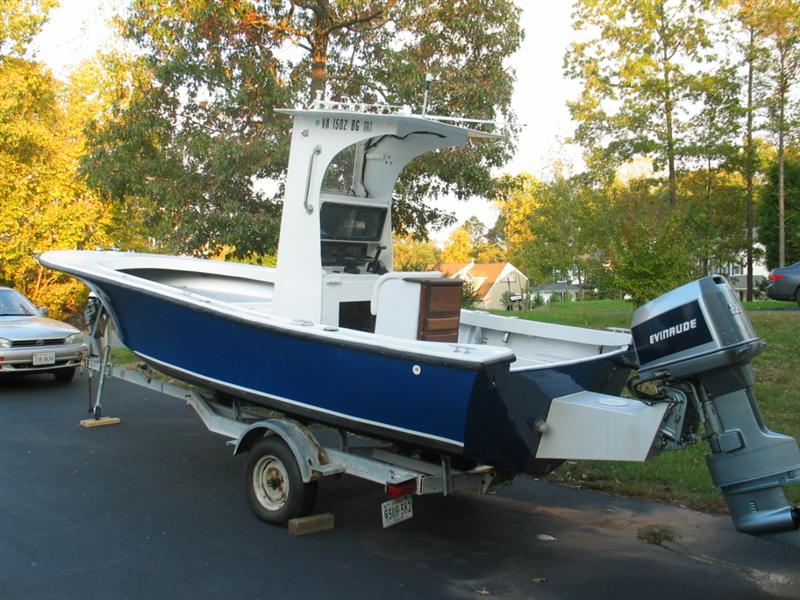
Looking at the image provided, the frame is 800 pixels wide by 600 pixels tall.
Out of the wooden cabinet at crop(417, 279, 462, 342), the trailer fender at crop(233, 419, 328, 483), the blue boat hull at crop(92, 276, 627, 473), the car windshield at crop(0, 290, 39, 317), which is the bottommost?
the trailer fender at crop(233, 419, 328, 483)

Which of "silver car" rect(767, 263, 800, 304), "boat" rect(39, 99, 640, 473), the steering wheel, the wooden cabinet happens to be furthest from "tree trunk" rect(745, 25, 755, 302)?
the wooden cabinet

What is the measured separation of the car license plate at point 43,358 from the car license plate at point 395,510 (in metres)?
7.19

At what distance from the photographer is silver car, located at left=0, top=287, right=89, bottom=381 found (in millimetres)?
10266

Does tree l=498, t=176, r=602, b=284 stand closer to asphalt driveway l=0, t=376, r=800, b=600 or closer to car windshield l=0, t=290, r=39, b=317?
car windshield l=0, t=290, r=39, b=317

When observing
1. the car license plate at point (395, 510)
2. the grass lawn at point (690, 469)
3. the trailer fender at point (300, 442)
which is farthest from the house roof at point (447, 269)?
the car license plate at point (395, 510)

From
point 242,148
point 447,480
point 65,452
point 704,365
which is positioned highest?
point 242,148

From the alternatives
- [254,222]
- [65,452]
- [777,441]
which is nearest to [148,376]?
[65,452]

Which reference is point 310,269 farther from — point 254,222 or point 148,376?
point 254,222

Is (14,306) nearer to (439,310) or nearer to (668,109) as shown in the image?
(439,310)

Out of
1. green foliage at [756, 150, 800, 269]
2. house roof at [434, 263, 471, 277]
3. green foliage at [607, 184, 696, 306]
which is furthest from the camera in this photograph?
green foliage at [756, 150, 800, 269]

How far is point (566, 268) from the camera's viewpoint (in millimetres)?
28750

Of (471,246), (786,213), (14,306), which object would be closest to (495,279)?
(471,246)

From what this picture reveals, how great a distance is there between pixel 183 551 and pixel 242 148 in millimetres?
7144

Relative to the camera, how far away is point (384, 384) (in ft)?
15.9
